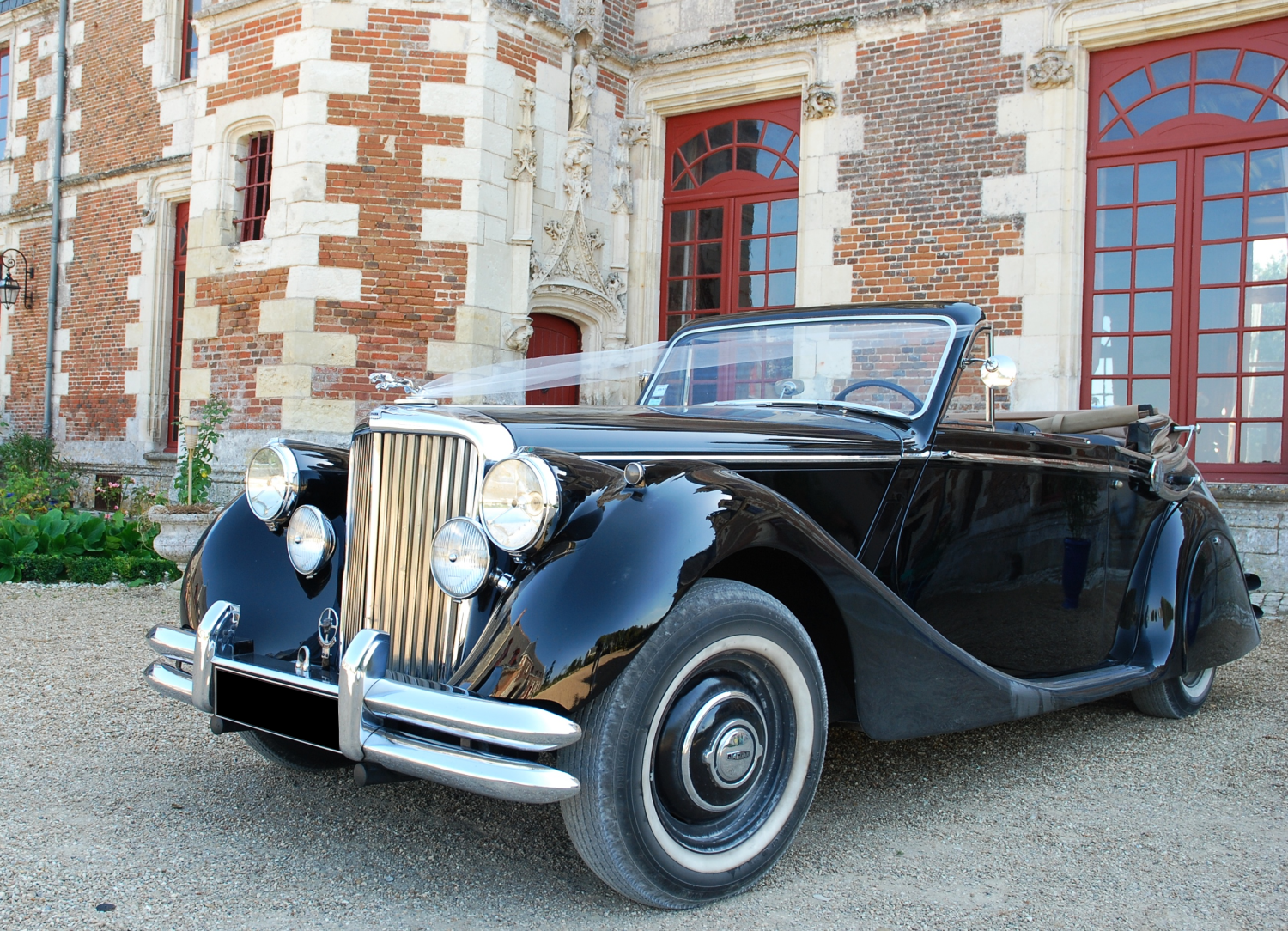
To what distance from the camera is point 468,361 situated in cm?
948

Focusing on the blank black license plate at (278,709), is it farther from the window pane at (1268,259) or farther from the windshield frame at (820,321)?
the window pane at (1268,259)

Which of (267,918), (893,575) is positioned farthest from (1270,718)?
(267,918)

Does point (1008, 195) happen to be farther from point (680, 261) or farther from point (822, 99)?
point (680, 261)

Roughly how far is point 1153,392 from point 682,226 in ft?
16.4

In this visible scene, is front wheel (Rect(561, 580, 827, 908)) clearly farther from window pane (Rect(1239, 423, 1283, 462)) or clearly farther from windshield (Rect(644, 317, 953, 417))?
window pane (Rect(1239, 423, 1283, 462))

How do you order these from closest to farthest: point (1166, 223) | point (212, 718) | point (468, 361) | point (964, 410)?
point (212, 718) < point (964, 410) < point (1166, 223) < point (468, 361)

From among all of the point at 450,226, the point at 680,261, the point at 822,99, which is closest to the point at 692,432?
the point at 450,226

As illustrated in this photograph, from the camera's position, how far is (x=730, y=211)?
11.0 meters

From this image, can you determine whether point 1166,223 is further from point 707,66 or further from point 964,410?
point 964,410

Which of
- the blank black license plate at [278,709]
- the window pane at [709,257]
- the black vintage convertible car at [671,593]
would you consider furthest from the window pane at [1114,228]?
the blank black license plate at [278,709]

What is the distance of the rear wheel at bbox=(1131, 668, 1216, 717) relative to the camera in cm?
417

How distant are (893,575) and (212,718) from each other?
1919mm

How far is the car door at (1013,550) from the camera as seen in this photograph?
124 inches

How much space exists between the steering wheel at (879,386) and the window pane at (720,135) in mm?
8065
